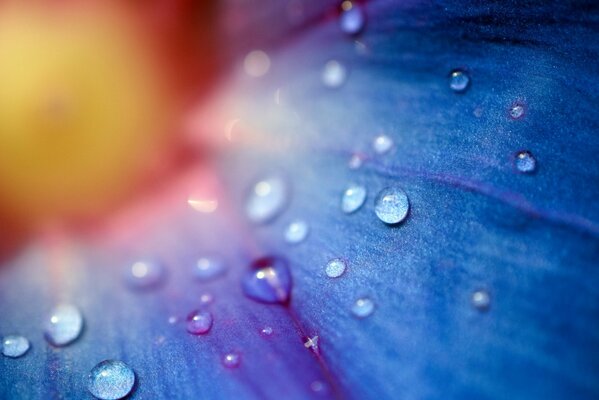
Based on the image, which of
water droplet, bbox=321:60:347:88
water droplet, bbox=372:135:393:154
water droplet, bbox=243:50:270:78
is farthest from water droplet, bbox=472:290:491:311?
water droplet, bbox=243:50:270:78

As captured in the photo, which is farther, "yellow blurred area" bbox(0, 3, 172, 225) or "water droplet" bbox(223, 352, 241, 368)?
"yellow blurred area" bbox(0, 3, 172, 225)

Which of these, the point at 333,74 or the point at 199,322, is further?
the point at 333,74

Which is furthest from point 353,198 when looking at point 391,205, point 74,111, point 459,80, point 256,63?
point 74,111

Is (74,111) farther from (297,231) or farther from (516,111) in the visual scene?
(516,111)

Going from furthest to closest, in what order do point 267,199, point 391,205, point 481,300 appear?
point 267,199, point 391,205, point 481,300

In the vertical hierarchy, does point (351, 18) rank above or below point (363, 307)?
above

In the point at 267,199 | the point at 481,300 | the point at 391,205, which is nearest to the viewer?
the point at 481,300

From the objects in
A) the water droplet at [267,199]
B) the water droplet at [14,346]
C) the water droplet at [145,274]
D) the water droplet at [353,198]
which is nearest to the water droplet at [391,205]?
the water droplet at [353,198]

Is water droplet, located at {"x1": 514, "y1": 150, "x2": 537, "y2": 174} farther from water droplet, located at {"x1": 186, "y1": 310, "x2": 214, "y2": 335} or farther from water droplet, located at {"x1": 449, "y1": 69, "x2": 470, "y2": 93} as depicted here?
water droplet, located at {"x1": 186, "y1": 310, "x2": 214, "y2": 335}
